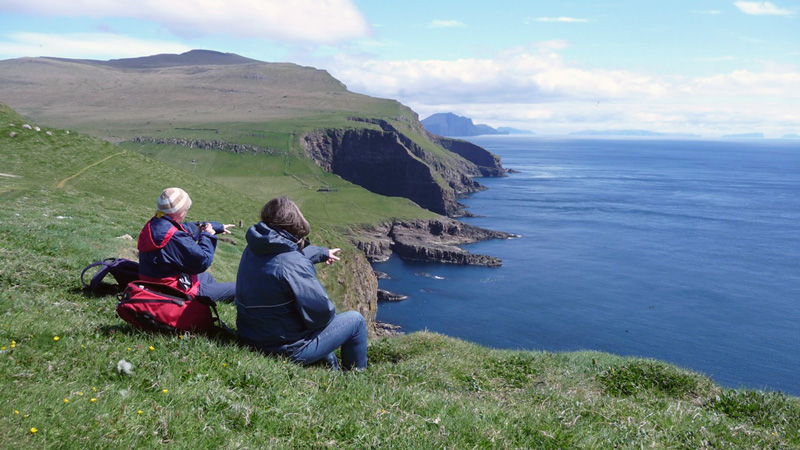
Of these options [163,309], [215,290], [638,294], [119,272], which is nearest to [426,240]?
[638,294]

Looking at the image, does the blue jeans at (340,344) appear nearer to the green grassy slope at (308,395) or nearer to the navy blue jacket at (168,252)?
the green grassy slope at (308,395)

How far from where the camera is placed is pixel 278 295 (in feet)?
25.5

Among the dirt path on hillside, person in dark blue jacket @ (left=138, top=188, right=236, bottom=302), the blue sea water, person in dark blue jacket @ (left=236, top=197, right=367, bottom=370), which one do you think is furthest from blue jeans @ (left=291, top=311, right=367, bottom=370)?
the blue sea water

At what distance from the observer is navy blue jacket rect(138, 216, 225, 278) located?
8703 mm

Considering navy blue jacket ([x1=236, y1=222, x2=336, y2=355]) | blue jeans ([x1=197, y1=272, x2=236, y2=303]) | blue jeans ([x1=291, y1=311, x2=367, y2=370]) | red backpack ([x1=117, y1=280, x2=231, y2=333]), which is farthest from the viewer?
blue jeans ([x1=197, y1=272, x2=236, y2=303])

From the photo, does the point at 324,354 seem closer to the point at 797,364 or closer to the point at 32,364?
the point at 32,364

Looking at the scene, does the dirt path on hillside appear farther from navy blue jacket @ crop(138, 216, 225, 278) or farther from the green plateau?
navy blue jacket @ crop(138, 216, 225, 278)

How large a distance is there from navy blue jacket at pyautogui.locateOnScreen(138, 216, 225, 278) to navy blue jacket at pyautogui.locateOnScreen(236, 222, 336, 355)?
1362 millimetres

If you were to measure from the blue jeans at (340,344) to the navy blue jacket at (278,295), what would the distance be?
0.18 meters

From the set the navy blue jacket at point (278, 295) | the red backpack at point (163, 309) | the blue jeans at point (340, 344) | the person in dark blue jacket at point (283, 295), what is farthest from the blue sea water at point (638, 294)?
the red backpack at point (163, 309)

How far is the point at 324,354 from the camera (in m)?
8.47

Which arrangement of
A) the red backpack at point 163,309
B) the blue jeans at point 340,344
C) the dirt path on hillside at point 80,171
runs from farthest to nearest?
1. the dirt path on hillside at point 80,171
2. the blue jeans at point 340,344
3. the red backpack at point 163,309

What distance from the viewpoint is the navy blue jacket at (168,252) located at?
28.6ft

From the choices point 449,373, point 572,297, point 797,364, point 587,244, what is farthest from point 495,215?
point 449,373
